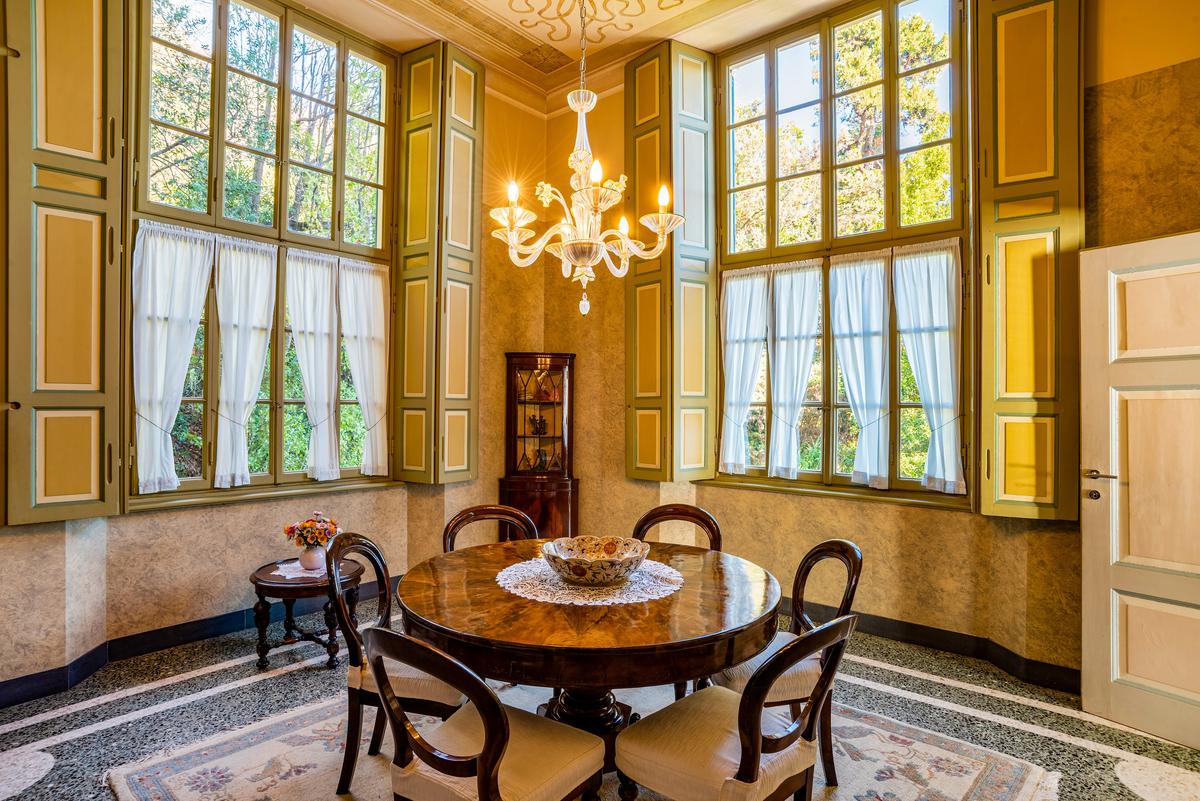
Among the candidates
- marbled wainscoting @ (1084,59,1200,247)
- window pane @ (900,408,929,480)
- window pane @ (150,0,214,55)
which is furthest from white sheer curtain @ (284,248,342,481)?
marbled wainscoting @ (1084,59,1200,247)

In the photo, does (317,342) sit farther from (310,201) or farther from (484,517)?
(484,517)

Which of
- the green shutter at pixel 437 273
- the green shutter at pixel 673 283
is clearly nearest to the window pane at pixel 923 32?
the green shutter at pixel 673 283

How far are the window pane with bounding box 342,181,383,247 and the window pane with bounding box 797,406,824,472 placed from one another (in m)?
3.39

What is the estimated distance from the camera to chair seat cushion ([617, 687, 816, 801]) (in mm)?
1739

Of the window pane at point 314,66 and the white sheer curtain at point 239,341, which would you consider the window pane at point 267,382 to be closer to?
the white sheer curtain at point 239,341

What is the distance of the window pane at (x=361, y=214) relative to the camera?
471 cm

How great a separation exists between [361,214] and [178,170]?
1.19 m

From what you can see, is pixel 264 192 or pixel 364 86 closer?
pixel 264 192

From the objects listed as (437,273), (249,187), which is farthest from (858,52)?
(249,187)

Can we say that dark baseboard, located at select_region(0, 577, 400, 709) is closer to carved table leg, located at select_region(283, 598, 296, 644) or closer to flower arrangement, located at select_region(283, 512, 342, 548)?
carved table leg, located at select_region(283, 598, 296, 644)

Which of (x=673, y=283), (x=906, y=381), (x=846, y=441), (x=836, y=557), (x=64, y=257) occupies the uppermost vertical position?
(x=673, y=283)

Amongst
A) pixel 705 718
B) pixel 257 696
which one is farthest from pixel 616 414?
pixel 705 718

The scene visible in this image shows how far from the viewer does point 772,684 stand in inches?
Answer: 65.6

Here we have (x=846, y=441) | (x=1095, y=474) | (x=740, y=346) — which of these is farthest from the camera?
(x=740, y=346)
